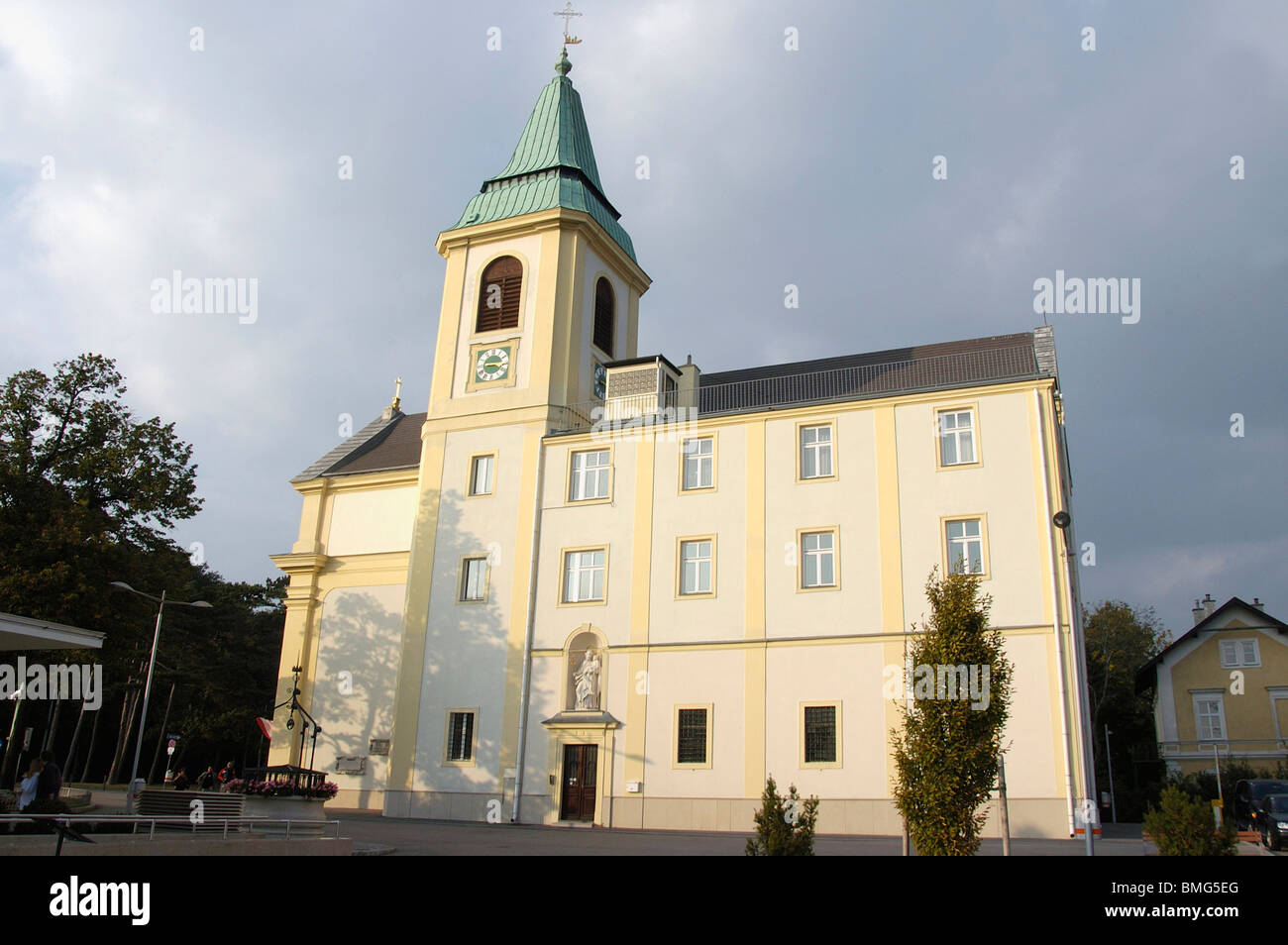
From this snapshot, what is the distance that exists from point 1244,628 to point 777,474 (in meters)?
33.8

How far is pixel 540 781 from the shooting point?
31.4 m

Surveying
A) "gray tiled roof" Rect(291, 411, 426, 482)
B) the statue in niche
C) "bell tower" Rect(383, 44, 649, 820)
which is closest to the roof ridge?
"gray tiled roof" Rect(291, 411, 426, 482)

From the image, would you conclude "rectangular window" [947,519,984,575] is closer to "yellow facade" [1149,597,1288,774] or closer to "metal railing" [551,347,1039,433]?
"metal railing" [551,347,1039,433]

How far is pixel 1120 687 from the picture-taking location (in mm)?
64625

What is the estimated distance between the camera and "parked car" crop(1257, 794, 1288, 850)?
22.6 m

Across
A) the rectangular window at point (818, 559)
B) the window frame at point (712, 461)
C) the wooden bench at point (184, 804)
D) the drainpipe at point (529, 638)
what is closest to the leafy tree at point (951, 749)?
the wooden bench at point (184, 804)

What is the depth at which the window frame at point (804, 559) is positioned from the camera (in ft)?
97.5

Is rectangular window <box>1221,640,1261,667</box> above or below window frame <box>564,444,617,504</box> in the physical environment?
below

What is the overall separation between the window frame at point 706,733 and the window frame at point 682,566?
3.24 meters

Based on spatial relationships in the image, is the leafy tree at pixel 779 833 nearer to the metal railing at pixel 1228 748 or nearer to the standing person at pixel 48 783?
the standing person at pixel 48 783

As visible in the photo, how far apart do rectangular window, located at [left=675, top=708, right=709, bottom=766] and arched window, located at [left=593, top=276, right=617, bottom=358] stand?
14.9 m

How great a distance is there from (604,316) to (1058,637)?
20.9 m
